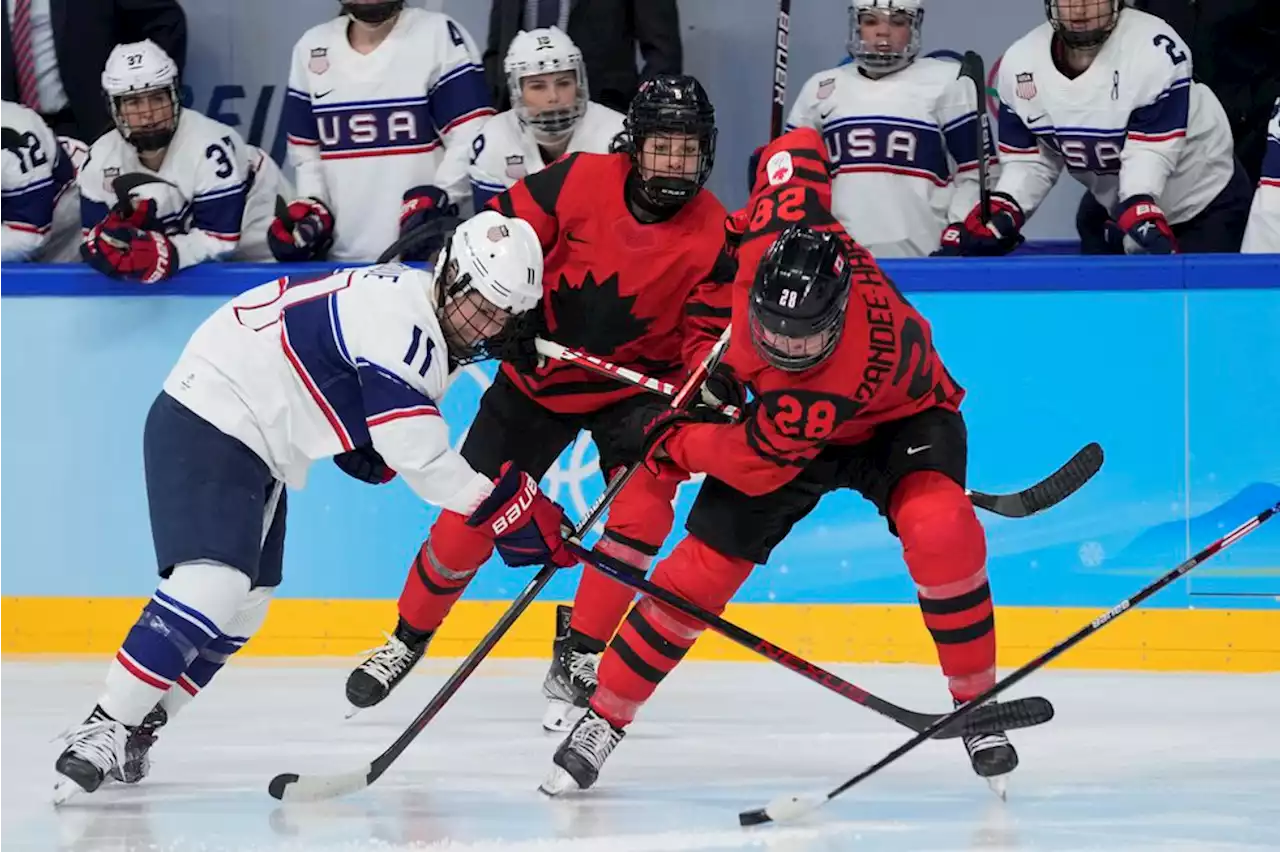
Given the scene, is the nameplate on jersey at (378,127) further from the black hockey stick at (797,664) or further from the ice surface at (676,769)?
the black hockey stick at (797,664)

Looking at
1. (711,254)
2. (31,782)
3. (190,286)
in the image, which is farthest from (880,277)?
(190,286)

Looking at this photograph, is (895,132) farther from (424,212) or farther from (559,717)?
(559,717)

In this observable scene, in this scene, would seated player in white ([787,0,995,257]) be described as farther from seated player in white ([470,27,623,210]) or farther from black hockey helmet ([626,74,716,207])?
black hockey helmet ([626,74,716,207])

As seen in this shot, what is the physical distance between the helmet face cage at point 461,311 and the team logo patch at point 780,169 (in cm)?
57

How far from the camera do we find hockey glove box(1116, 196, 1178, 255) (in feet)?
16.1

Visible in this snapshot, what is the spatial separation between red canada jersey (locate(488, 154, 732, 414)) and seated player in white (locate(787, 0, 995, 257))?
1.29 meters

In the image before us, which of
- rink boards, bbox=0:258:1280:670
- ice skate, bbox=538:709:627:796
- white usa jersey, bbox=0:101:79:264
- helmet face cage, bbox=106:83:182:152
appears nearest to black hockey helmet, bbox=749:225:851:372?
ice skate, bbox=538:709:627:796

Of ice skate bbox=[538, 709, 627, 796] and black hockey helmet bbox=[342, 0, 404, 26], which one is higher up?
black hockey helmet bbox=[342, 0, 404, 26]

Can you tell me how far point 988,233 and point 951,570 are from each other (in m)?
1.78

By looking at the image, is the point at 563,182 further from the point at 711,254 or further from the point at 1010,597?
the point at 1010,597

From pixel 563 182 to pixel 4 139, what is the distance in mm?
2103

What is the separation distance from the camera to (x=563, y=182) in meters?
4.05

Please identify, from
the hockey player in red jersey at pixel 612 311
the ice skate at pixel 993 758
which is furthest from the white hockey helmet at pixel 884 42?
the ice skate at pixel 993 758

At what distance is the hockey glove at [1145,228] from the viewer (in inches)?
193
